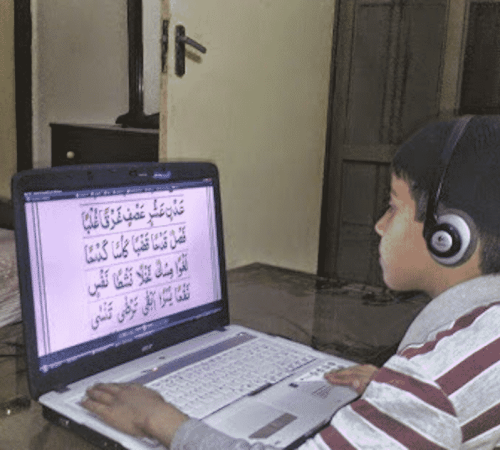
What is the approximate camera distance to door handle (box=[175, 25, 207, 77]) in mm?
1971

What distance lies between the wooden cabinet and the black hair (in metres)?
1.73

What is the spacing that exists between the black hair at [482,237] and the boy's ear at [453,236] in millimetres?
11

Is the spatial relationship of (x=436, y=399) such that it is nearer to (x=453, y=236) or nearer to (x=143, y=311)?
(x=453, y=236)

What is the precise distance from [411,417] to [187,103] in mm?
1678

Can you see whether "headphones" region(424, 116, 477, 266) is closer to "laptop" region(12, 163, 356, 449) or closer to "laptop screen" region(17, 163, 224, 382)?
"laptop" region(12, 163, 356, 449)

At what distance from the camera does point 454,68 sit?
2.81 meters

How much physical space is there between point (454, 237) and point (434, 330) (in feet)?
0.33

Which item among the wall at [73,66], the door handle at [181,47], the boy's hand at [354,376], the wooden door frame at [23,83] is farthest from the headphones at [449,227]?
the wooden door frame at [23,83]

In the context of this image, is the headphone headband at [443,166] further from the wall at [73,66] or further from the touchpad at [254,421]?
the wall at [73,66]

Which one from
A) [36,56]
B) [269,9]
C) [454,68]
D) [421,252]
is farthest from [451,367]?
[36,56]

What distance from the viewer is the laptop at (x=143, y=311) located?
2.29 ft

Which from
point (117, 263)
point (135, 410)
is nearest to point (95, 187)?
point (117, 263)

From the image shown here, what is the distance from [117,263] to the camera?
2.68 ft

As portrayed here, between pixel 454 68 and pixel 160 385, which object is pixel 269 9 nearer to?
pixel 454 68
